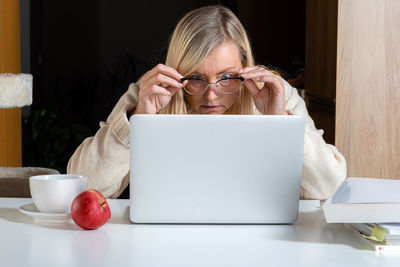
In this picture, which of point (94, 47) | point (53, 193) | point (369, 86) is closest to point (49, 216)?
point (53, 193)

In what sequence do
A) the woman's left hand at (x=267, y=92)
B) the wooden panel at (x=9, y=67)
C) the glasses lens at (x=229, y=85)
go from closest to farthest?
1. the woman's left hand at (x=267, y=92)
2. the glasses lens at (x=229, y=85)
3. the wooden panel at (x=9, y=67)

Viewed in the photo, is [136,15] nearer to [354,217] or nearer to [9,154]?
[9,154]

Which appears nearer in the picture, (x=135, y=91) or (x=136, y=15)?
(x=135, y=91)

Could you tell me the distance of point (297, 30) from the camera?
453cm

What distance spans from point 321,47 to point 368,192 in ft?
7.02

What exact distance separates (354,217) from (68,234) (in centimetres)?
58

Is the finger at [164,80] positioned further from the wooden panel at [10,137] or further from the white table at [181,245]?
the wooden panel at [10,137]

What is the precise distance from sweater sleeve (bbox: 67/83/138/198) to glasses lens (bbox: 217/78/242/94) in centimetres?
30

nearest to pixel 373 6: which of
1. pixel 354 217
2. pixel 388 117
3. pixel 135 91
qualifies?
pixel 388 117

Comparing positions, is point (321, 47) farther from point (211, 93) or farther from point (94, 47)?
point (94, 47)

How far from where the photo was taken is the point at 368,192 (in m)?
1.23

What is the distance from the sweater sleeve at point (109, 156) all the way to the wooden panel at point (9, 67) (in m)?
1.62

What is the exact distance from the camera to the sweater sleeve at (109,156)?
1.84 meters

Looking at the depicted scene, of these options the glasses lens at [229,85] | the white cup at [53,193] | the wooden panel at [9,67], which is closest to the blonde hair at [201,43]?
the glasses lens at [229,85]
